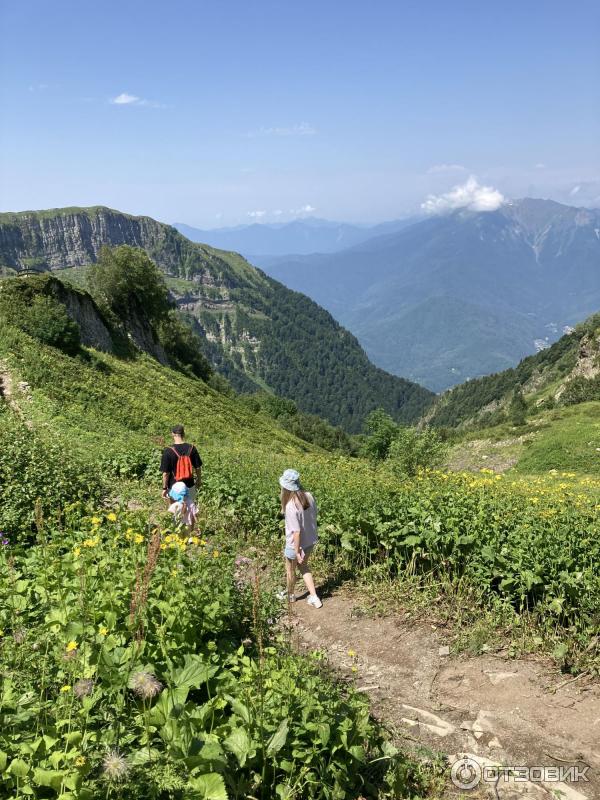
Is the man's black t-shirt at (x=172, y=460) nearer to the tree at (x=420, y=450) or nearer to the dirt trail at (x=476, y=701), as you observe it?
the dirt trail at (x=476, y=701)

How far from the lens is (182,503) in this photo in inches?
398

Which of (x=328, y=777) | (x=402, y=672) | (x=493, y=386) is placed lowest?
(x=493, y=386)

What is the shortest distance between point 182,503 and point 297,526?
271 centimetres

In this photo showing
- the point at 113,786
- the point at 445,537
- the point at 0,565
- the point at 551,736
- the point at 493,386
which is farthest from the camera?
the point at 493,386

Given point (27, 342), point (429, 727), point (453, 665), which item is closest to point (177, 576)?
point (429, 727)

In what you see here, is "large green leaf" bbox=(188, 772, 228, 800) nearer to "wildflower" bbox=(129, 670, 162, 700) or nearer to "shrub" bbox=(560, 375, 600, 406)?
"wildflower" bbox=(129, 670, 162, 700)

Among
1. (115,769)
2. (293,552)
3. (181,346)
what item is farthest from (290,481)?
(181,346)

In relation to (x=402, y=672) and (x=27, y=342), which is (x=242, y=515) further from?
(x=27, y=342)

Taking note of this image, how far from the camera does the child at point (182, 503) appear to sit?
1000 cm

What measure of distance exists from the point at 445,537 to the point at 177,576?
180 inches

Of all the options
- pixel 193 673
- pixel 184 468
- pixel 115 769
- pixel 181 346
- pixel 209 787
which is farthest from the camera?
pixel 181 346

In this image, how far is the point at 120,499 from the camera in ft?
39.3

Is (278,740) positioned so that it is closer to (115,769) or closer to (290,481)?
(115,769)

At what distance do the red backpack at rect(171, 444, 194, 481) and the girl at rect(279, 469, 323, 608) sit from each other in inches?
95.6
